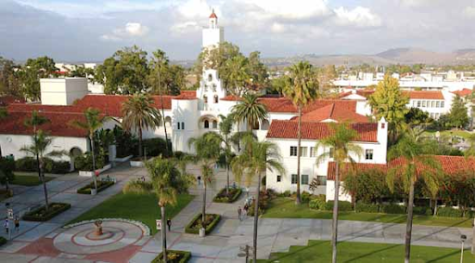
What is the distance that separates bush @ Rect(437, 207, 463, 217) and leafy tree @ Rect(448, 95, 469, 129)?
5513 centimetres

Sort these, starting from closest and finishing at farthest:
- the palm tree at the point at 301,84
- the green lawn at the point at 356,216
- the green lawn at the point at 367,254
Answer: the green lawn at the point at 367,254 < the green lawn at the point at 356,216 < the palm tree at the point at 301,84

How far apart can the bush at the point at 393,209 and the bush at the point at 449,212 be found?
2.90m

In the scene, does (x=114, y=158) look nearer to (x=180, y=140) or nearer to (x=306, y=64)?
(x=180, y=140)

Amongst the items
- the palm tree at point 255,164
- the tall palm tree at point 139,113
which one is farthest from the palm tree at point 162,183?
the tall palm tree at point 139,113

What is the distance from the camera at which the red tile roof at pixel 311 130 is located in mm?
40562

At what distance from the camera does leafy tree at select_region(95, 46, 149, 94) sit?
7538 centimetres

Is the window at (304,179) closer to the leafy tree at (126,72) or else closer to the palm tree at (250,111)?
the palm tree at (250,111)

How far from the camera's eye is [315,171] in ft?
136

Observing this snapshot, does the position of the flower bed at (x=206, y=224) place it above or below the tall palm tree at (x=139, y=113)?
below

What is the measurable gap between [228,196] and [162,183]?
53.8 ft

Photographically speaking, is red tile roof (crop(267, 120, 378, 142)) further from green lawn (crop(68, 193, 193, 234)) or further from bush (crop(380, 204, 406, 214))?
green lawn (crop(68, 193, 193, 234))

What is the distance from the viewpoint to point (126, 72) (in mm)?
76500

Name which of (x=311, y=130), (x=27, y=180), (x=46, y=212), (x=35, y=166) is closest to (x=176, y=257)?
(x=46, y=212)

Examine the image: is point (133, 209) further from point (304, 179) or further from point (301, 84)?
point (301, 84)
